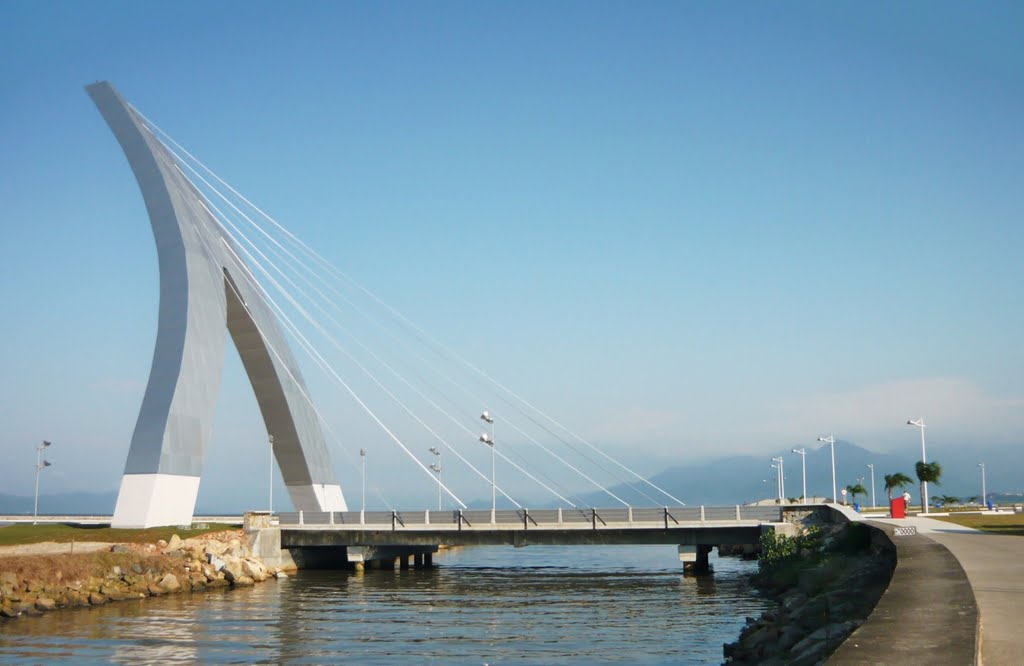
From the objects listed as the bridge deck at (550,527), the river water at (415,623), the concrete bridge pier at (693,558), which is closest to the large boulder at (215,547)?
the river water at (415,623)

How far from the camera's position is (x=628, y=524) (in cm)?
4228

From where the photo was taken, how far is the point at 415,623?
2691 centimetres

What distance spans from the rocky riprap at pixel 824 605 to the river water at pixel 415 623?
107 cm

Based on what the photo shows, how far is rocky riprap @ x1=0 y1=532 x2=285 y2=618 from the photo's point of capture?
29906 millimetres

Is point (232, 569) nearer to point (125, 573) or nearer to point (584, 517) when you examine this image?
point (125, 573)

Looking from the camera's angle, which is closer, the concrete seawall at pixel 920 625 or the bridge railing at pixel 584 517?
the concrete seawall at pixel 920 625

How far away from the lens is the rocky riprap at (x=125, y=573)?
2991 centimetres

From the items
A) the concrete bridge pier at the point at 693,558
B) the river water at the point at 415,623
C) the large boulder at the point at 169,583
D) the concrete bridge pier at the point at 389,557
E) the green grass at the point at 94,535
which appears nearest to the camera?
the river water at the point at 415,623

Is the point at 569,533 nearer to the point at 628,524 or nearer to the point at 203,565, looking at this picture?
the point at 628,524

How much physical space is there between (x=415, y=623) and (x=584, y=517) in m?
17.0

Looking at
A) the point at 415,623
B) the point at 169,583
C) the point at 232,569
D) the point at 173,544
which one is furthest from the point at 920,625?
the point at 173,544

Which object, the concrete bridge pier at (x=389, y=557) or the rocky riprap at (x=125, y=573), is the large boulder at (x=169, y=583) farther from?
the concrete bridge pier at (x=389, y=557)

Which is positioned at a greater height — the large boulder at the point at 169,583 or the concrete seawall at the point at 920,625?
the concrete seawall at the point at 920,625

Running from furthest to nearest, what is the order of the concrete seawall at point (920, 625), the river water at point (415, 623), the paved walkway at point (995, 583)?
the river water at point (415, 623) → the paved walkway at point (995, 583) → the concrete seawall at point (920, 625)
